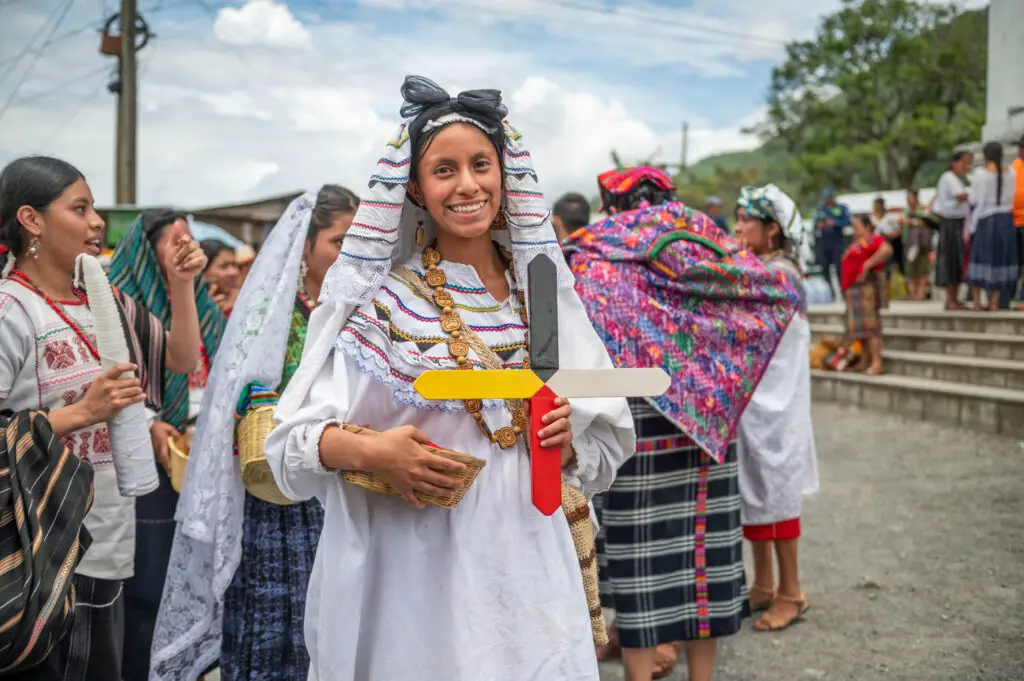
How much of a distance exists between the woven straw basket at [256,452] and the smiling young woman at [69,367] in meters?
→ 0.32

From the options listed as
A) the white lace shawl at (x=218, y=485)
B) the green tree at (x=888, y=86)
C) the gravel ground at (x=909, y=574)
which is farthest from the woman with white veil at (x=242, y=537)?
the green tree at (x=888, y=86)

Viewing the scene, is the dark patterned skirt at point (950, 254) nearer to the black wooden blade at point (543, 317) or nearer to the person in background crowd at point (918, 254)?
the person in background crowd at point (918, 254)

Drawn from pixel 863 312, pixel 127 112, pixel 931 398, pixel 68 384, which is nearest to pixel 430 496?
pixel 68 384

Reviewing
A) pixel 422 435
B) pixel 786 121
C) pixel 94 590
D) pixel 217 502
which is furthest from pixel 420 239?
pixel 786 121

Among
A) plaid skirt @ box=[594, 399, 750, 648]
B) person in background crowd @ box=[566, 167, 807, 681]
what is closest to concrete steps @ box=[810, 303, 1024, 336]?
person in background crowd @ box=[566, 167, 807, 681]

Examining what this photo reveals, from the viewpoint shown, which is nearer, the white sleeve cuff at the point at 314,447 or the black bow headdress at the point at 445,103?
the white sleeve cuff at the point at 314,447

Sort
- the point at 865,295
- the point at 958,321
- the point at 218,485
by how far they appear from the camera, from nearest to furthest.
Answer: the point at 218,485, the point at 865,295, the point at 958,321

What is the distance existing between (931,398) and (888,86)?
27.6 metres

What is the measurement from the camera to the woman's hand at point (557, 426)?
1.81m

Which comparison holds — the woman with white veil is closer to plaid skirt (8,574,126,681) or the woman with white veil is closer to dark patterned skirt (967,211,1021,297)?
plaid skirt (8,574,126,681)

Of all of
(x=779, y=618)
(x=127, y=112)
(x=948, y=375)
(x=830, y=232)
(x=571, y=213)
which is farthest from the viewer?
(x=830, y=232)

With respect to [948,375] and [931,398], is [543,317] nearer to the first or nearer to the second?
[931,398]

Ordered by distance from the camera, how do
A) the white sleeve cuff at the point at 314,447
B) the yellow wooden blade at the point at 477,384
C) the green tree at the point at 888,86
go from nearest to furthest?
1. the yellow wooden blade at the point at 477,384
2. the white sleeve cuff at the point at 314,447
3. the green tree at the point at 888,86

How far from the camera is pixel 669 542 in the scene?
3.53m
